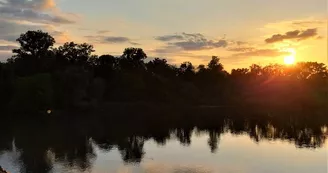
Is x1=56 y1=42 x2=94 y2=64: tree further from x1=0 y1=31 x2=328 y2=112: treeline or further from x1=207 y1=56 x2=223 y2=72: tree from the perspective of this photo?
x1=207 y1=56 x2=223 y2=72: tree

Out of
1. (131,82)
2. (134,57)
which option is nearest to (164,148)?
(131,82)

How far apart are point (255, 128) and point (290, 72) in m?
88.0

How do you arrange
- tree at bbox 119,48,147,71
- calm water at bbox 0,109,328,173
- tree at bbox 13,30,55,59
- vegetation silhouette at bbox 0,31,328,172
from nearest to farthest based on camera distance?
calm water at bbox 0,109,328,173 → vegetation silhouette at bbox 0,31,328,172 → tree at bbox 13,30,55,59 → tree at bbox 119,48,147,71

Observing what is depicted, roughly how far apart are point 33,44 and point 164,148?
2876 inches

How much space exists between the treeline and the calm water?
2186cm

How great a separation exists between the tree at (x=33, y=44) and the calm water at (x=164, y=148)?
45778mm

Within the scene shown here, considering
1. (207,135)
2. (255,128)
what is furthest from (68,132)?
(255,128)

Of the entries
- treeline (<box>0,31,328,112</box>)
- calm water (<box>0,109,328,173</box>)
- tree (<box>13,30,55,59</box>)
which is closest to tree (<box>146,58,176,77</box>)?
treeline (<box>0,31,328,112</box>)

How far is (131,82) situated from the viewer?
113625mm

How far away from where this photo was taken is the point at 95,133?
5925cm

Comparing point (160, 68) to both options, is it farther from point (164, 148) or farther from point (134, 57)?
point (164, 148)

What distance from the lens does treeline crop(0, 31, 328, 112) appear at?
9025 centimetres

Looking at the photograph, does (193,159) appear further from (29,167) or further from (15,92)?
(15,92)

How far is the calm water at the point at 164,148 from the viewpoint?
120 ft
